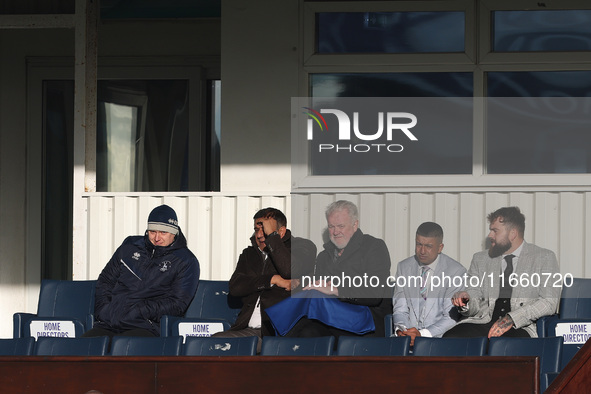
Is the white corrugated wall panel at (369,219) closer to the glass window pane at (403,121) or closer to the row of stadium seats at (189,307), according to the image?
the glass window pane at (403,121)

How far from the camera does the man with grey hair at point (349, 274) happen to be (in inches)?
254

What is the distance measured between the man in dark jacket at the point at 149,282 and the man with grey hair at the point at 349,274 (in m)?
0.90

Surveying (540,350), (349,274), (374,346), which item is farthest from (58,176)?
(540,350)

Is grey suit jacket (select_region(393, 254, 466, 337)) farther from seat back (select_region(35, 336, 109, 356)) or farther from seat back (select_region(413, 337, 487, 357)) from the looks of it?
seat back (select_region(35, 336, 109, 356))

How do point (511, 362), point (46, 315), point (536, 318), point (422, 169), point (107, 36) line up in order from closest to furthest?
1. point (511, 362)
2. point (536, 318)
3. point (46, 315)
4. point (422, 169)
5. point (107, 36)

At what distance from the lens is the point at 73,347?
5664 mm

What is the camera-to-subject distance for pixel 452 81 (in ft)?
25.8

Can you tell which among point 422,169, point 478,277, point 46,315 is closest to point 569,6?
point 422,169

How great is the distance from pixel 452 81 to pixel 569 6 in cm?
106

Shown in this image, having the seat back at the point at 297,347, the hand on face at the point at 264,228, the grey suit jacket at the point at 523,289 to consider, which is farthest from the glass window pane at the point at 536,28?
the seat back at the point at 297,347

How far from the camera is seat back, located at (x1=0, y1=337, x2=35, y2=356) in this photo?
19.0ft

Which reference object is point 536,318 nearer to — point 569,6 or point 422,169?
point 422,169

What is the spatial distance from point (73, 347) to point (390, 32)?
3.69 meters

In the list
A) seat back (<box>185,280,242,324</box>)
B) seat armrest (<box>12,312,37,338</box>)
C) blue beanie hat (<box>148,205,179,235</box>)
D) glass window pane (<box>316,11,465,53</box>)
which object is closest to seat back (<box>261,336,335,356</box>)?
seat back (<box>185,280,242,324</box>)
